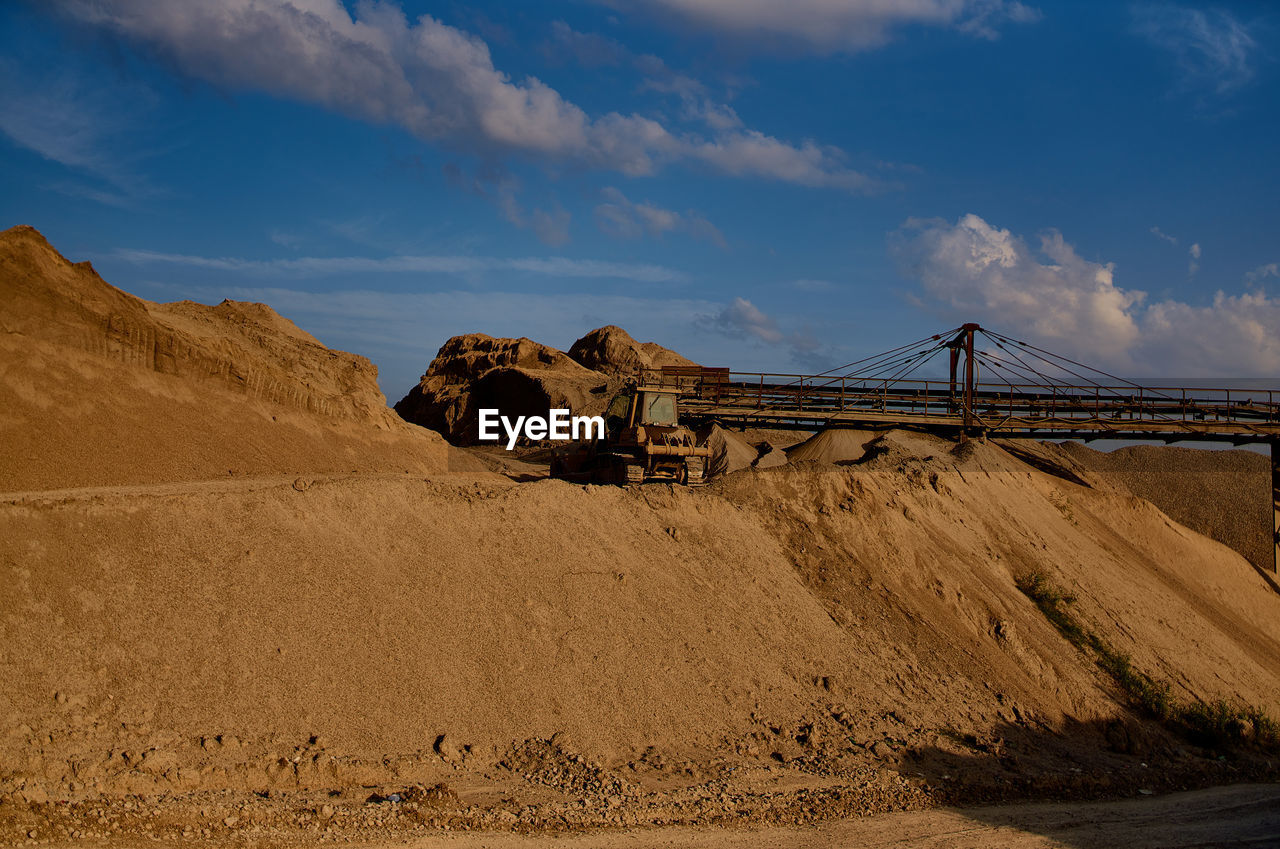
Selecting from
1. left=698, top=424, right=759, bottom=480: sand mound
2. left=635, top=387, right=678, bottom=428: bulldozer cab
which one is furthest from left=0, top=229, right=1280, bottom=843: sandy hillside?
left=698, top=424, right=759, bottom=480: sand mound

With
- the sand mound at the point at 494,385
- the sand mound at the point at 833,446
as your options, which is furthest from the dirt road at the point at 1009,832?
the sand mound at the point at 494,385

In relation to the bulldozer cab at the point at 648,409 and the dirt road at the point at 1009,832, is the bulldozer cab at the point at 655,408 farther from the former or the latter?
the dirt road at the point at 1009,832

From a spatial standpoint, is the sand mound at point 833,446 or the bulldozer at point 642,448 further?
the sand mound at point 833,446

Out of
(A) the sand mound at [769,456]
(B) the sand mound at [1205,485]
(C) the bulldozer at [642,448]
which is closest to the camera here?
(C) the bulldozer at [642,448]

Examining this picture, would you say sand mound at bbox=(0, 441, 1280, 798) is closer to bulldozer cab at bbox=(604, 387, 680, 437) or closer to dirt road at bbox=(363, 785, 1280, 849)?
dirt road at bbox=(363, 785, 1280, 849)

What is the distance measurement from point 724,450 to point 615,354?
2132 cm

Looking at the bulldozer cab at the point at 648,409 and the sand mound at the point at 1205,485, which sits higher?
the bulldozer cab at the point at 648,409

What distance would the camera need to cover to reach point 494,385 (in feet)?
140

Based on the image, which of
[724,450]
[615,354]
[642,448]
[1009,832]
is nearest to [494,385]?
[615,354]

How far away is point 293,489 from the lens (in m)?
13.0

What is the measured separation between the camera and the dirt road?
30.1 ft

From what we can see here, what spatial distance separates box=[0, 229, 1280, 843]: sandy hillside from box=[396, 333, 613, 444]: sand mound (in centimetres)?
1825

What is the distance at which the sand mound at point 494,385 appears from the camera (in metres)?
39.3

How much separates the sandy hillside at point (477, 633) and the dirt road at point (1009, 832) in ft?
1.36
